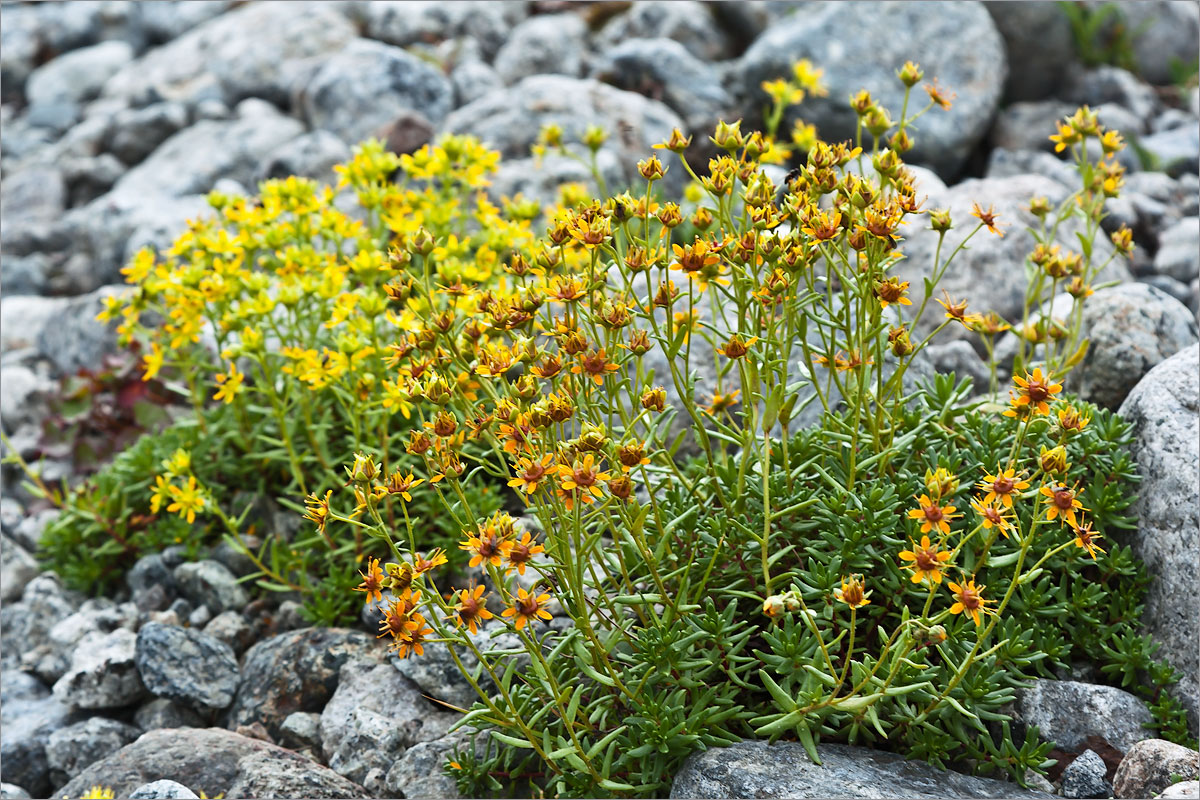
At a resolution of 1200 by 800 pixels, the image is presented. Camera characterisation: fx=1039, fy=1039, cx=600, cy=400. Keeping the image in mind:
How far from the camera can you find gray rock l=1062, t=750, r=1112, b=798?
108 inches

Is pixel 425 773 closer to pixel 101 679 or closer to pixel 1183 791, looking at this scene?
pixel 101 679

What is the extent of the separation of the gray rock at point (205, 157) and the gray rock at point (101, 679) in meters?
4.18

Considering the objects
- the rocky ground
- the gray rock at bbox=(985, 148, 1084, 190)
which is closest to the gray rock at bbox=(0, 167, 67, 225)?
the rocky ground

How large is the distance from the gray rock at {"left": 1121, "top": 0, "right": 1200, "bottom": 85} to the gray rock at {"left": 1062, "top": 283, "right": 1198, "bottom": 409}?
4753 mm

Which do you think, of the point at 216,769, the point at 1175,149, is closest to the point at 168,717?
the point at 216,769

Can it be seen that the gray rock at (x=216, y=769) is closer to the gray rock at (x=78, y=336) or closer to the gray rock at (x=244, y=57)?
the gray rock at (x=78, y=336)

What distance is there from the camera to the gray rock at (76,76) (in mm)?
9508

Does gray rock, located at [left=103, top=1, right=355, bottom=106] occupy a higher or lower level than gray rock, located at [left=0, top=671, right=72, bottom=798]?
higher

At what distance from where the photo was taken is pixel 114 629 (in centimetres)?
409

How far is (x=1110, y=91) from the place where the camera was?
741cm

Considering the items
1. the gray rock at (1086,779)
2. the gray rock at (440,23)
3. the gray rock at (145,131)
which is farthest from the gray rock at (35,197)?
the gray rock at (1086,779)

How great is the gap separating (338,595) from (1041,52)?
6.37 meters

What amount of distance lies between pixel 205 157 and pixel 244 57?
1.61 metres

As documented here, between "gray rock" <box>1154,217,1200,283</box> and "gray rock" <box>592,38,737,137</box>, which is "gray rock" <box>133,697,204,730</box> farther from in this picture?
"gray rock" <box>1154,217,1200,283</box>
